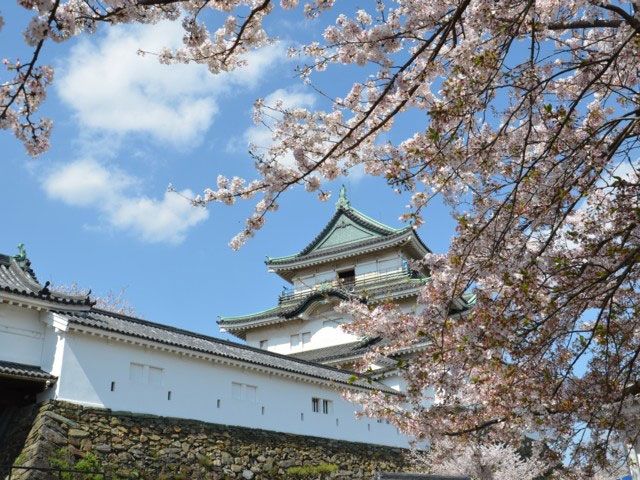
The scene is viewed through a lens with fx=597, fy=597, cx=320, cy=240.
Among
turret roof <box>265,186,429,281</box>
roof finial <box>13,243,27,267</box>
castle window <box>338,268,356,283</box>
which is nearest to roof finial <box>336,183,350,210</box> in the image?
turret roof <box>265,186,429,281</box>

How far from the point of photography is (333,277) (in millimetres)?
28859

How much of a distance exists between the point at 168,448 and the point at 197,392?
160cm

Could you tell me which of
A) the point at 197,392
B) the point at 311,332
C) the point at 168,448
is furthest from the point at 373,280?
the point at 168,448

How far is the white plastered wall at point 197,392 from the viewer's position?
11.5m

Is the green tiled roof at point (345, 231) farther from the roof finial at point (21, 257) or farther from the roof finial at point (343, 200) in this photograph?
the roof finial at point (21, 257)

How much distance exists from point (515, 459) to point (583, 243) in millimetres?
11519

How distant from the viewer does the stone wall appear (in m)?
10.6

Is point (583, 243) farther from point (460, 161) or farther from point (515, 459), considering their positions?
point (515, 459)

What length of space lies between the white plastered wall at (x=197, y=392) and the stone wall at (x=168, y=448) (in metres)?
0.28

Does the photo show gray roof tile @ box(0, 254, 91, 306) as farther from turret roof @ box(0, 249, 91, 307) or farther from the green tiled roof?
the green tiled roof

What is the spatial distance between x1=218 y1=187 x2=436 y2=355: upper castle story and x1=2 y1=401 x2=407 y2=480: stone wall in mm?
9876

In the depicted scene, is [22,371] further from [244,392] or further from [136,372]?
[244,392]

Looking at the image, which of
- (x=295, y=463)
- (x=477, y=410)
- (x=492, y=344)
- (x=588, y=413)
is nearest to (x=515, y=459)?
(x=295, y=463)

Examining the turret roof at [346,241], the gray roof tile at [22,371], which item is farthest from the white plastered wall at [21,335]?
the turret roof at [346,241]
